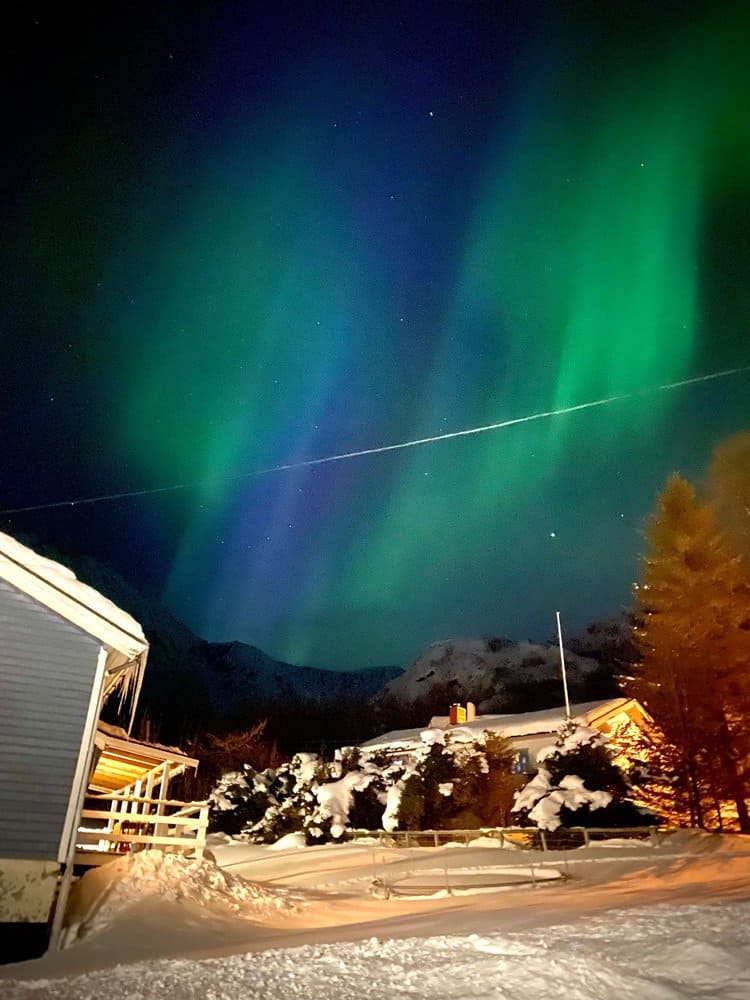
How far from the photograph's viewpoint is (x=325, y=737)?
68438 mm

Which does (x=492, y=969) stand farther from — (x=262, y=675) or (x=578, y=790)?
(x=262, y=675)

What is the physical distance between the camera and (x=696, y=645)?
→ 24828 mm

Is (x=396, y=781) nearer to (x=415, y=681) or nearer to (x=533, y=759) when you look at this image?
(x=533, y=759)

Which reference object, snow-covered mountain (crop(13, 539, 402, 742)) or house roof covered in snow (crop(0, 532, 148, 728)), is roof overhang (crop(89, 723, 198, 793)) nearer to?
house roof covered in snow (crop(0, 532, 148, 728))

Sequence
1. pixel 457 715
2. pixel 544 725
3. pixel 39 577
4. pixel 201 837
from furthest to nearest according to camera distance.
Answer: pixel 457 715 < pixel 544 725 < pixel 201 837 < pixel 39 577

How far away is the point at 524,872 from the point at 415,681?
75608mm

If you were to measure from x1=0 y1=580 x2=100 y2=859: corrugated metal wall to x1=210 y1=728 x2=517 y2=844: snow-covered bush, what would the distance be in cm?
1885

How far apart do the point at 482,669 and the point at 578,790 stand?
67.6m

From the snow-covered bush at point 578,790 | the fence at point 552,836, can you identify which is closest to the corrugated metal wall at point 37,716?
the fence at point 552,836

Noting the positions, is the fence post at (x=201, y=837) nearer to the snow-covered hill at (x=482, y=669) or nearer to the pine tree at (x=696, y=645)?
the pine tree at (x=696, y=645)

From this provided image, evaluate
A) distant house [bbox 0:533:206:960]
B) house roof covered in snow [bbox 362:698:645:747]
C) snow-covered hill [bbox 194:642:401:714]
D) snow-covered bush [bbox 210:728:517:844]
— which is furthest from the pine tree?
snow-covered hill [bbox 194:642:401:714]

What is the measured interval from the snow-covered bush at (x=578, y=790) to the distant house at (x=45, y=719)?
14.4m

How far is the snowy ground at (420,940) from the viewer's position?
6.16m

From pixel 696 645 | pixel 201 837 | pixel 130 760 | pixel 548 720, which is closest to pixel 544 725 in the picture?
pixel 548 720
